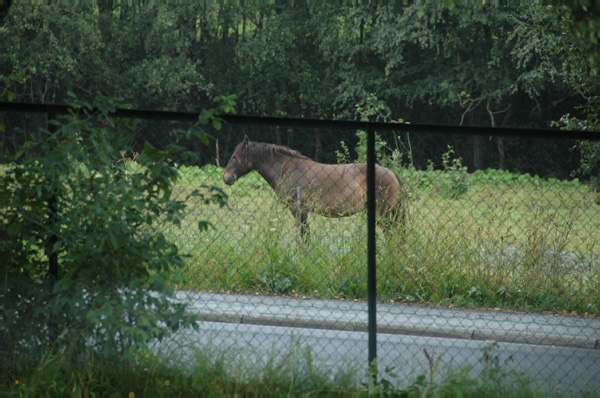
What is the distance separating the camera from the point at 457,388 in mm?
3898

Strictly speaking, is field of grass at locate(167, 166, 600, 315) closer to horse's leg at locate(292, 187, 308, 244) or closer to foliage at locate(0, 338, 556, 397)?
horse's leg at locate(292, 187, 308, 244)

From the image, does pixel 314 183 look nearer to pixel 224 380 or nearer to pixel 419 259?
pixel 419 259

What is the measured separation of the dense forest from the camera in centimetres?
2631

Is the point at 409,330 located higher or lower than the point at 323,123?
lower

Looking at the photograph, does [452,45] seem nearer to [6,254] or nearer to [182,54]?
[182,54]

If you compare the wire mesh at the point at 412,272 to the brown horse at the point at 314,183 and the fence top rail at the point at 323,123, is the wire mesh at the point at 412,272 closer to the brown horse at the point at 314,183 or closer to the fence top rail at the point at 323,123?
the brown horse at the point at 314,183

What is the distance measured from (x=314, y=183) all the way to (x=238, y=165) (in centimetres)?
222

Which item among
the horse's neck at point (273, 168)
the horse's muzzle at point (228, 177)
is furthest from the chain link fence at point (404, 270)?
the horse's muzzle at point (228, 177)

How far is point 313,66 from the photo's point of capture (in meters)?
31.8

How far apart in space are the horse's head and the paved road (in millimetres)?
3160

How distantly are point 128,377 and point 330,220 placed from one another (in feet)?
14.1

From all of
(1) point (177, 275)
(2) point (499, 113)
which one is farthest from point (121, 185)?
(2) point (499, 113)

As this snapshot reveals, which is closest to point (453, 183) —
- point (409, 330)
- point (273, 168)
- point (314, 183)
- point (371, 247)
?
point (314, 183)

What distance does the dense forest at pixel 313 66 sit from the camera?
26312 millimetres
